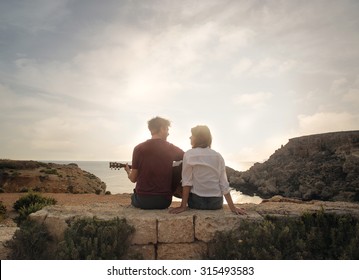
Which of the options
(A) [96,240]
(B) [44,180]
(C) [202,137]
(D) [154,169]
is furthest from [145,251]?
(B) [44,180]

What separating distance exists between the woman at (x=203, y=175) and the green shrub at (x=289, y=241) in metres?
0.72

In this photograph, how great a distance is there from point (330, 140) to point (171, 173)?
69.9 metres

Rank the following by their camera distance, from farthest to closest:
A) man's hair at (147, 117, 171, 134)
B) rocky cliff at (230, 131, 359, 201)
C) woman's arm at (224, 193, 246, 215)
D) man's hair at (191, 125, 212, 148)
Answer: rocky cliff at (230, 131, 359, 201) → man's hair at (147, 117, 171, 134) → man's hair at (191, 125, 212, 148) → woman's arm at (224, 193, 246, 215)

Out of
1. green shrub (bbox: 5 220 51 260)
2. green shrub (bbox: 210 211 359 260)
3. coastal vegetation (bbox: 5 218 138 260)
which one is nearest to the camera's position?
green shrub (bbox: 210 211 359 260)

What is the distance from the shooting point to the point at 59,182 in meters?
29.9

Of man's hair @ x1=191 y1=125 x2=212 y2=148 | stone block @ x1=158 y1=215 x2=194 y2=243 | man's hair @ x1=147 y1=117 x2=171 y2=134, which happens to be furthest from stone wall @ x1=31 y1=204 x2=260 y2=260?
man's hair @ x1=147 y1=117 x2=171 y2=134

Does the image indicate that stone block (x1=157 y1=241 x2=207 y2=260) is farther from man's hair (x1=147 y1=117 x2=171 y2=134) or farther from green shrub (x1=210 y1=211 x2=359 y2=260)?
man's hair (x1=147 y1=117 x2=171 y2=134)

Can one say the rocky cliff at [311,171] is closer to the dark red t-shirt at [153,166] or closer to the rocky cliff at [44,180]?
the rocky cliff at [44,180]

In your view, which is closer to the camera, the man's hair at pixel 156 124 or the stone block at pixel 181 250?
the stone block at pixel 181 250

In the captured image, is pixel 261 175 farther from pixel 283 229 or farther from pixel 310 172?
pixel 283 229

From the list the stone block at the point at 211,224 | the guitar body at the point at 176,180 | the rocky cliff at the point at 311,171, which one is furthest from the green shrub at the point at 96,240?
the rocky cliff at the point at 311,171

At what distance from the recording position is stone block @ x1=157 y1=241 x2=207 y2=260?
489cm

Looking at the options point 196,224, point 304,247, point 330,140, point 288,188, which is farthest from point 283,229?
point 330,140

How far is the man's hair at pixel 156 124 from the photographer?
18.2ft
